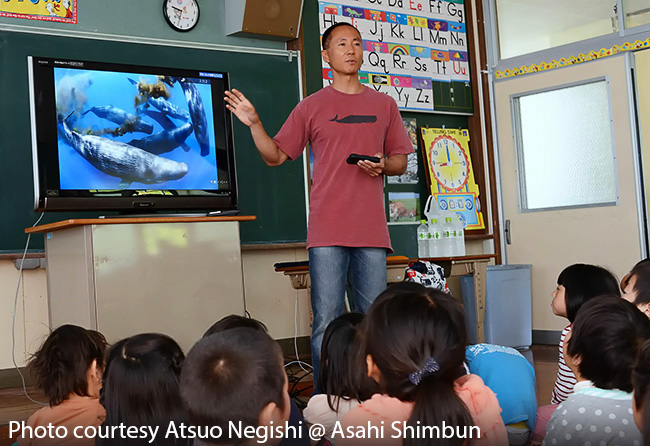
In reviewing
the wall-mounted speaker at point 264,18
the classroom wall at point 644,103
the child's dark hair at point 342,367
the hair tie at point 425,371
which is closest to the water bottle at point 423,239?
the classroom wall at point 644,103

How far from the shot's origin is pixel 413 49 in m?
5.49

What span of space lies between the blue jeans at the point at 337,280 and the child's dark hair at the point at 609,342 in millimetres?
1190

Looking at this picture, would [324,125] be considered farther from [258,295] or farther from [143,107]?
[258,295]

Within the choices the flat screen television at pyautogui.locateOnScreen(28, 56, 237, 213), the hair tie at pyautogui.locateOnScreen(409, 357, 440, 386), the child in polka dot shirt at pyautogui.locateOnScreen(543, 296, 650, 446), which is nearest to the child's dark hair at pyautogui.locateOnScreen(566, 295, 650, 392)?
the child in polka dot shirt at pyautogui.locateOnScreen(543, 296, 650, 446)

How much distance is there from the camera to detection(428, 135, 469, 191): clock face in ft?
18.3

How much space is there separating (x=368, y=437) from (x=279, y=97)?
3.51m

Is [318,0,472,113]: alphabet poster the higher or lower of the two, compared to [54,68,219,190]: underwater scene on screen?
higher

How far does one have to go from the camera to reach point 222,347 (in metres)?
1.35

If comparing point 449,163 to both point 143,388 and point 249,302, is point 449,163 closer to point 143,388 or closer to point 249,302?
point 249,302

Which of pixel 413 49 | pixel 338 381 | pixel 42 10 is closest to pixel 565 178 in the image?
pixel 413 49

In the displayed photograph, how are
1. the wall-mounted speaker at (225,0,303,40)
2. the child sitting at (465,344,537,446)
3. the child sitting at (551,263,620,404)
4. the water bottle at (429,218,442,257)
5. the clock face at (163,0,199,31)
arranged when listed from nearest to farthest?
the child sitting at (465,344,537,446) < the child sitting at (551,263,620,404) < the clock face at (163,0,199,31) < the wall-mounted speaker at (225,0,303,40) < the water bottle at (429,218,442,257)

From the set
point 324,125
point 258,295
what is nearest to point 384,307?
point 324,125

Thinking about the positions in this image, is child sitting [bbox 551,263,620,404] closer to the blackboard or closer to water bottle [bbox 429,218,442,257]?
the blackboard

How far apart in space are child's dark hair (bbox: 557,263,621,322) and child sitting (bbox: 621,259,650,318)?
8cm
